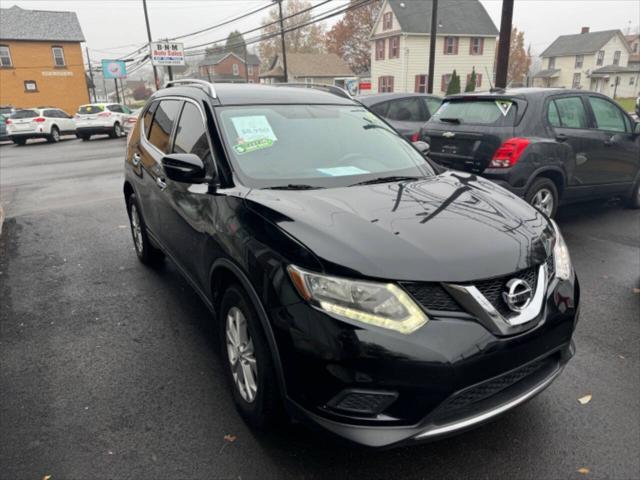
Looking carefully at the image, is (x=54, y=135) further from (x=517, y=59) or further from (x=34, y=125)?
(x=517, y=59)

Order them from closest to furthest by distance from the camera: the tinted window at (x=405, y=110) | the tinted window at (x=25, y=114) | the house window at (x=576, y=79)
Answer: the tinted window at (x=405, y=110) < the tinted window at (x=25, y=114) < the house window at (x=576, y=79)

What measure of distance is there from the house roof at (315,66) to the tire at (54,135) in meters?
34.6

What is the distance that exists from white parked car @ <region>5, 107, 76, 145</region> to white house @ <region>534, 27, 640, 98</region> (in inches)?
2333

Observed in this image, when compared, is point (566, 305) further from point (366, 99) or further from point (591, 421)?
point (366, 99)

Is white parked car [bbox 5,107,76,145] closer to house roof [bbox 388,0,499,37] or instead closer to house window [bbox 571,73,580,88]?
house roof [bbox 388,0,499,37]

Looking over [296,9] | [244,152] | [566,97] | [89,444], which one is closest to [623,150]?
[566,97]

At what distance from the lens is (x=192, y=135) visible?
138 inches

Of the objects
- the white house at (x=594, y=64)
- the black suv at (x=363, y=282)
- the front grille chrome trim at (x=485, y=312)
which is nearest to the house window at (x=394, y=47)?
the white house at (x=594, y=64)

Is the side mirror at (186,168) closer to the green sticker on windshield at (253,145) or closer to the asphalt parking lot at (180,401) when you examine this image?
the green sticker on windshield at (253,145)

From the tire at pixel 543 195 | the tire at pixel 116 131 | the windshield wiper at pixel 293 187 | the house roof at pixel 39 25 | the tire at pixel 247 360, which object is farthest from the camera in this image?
the house roof at pixel 39 25

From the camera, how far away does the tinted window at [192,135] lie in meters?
3.26

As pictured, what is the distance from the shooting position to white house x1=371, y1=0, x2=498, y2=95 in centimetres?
3853

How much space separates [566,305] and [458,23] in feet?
139

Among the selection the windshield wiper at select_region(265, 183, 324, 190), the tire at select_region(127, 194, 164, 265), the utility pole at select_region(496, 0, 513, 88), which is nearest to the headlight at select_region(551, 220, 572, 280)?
the windshield wiper at select_region(265, 183, 324, 190)
